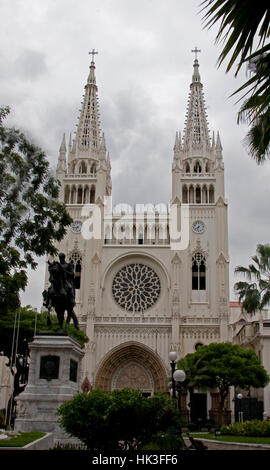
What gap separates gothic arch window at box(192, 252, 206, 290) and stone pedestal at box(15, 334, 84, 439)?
30.9m

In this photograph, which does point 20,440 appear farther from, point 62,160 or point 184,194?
point 62,160

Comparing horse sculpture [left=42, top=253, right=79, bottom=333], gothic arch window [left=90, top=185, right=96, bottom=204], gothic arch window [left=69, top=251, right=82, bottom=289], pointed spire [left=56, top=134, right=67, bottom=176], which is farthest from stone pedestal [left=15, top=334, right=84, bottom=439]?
pointed spire [left=56, top=134, right=67, bottom=176]

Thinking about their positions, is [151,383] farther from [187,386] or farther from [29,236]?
[29,236]

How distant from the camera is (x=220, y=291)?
4303 centimetres

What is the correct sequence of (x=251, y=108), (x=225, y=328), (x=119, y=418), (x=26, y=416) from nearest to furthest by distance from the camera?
(x=251, y=108)
(x=119, y=418)
(x=26, y=416)
(x=225, y=328)

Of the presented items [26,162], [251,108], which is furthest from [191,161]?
[251,108]

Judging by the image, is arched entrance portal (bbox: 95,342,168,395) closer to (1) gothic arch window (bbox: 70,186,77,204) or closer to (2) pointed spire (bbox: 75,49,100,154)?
(1) gothic arch window (bbox: 70,186,77,204)

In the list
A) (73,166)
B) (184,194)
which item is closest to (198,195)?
(184,194)

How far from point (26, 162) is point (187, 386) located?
896 inches

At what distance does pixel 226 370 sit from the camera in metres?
32.6

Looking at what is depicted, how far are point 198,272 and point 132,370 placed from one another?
1016cm

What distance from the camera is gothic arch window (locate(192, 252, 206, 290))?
44375 mm

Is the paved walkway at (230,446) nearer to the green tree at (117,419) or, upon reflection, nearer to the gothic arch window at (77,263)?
the green tree at (117,419)

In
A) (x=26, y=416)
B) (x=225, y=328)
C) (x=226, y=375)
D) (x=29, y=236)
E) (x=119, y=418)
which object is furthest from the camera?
(x=225, y=328)
